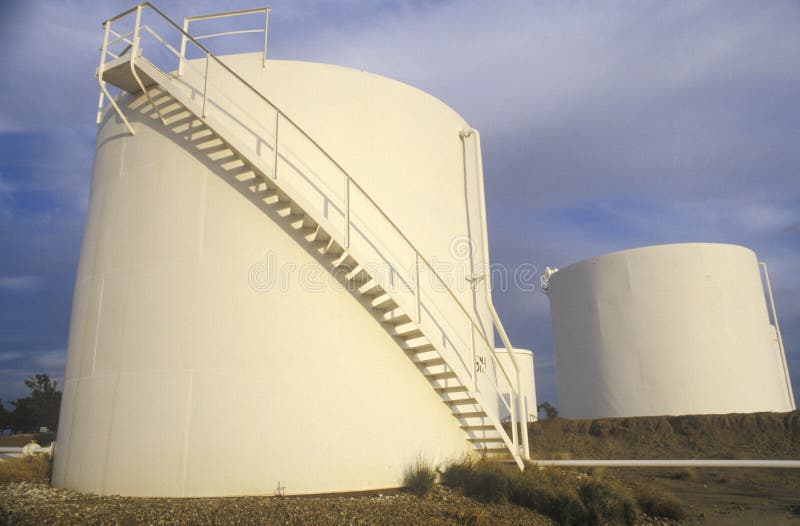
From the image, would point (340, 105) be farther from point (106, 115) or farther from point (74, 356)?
point (74, 356)

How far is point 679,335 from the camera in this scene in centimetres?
1783

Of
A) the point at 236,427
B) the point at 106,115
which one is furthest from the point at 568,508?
the point at 106,115

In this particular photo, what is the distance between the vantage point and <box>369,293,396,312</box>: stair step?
838 centimetres

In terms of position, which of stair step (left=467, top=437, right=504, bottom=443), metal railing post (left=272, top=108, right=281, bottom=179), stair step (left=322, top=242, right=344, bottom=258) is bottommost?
stair step (left=467, top=437, right=504, bottom=443)

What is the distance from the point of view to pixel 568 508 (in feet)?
23.6

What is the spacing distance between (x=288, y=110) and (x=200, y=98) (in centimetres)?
138

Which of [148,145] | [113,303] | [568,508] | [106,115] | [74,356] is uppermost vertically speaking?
[106,115]

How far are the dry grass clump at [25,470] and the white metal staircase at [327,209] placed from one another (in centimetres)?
583

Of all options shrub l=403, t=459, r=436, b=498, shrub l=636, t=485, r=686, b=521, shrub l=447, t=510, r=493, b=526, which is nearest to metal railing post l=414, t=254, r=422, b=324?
shrub l=403, t=459, r=436, b=498

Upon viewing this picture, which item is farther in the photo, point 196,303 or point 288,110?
point 288,110

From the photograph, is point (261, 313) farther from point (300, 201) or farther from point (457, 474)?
point (457, 474)

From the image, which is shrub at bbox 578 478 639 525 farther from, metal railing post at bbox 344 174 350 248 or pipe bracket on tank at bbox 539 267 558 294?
pipe bracket on tank at bbox 539 267 558 294

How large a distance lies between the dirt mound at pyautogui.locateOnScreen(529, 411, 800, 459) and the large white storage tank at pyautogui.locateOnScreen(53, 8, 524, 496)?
5309mm

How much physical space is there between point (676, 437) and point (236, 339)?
11.5m
